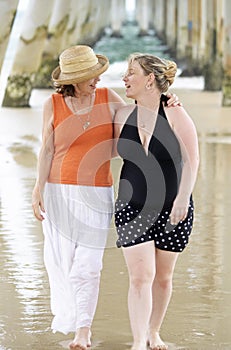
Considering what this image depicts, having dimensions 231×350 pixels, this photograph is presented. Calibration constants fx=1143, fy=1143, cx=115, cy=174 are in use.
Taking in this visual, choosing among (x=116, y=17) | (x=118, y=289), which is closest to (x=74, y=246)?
(x=118, y=289)

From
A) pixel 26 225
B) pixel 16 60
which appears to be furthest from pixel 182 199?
pixel 16 60

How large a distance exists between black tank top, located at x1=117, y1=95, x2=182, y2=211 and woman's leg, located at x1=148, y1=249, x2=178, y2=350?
244 mm

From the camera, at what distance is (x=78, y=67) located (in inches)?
198

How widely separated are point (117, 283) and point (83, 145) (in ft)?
4.83

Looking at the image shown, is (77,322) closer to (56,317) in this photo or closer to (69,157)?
(56,317)

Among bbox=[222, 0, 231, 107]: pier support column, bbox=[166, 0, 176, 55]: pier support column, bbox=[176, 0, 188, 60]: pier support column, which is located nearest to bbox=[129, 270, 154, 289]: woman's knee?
bbox=[222, 0, 231, 107]: pier support column

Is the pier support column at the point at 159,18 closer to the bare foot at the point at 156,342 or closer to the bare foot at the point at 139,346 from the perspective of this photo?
the bare foot at the point at 156,342

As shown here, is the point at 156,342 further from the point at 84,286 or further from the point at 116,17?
the point at 116,17

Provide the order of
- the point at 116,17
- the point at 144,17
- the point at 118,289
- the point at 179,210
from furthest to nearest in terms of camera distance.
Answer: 1. the point at 144,17
2. the point at 116,17
3. the point at 118,289
4. the point at 179,210

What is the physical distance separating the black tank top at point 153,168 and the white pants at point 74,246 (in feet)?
0.59

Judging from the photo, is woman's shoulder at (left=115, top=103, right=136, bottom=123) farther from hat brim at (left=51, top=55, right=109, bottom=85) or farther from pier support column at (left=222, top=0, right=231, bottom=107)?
pier support column at (left=222, top=0, right=231, bottom=107)

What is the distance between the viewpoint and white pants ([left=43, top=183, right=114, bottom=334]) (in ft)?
16.6

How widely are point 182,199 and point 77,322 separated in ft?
2.45

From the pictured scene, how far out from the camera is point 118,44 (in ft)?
173
